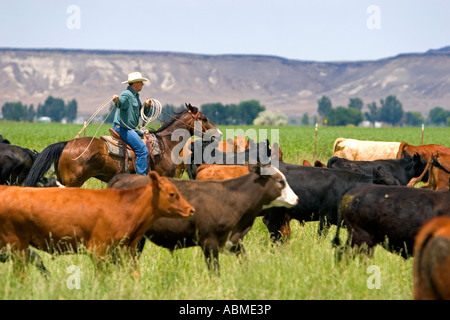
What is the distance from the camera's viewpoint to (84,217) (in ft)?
20.9

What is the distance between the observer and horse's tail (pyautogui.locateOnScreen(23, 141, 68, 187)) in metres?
11.1

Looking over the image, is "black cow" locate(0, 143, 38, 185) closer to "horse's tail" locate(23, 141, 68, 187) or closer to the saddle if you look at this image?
"horse's tail" locate(23, 141, 68, 187)

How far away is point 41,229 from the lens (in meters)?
6.41

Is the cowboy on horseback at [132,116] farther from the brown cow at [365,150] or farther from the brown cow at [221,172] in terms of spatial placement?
the brown cow at [365,150]

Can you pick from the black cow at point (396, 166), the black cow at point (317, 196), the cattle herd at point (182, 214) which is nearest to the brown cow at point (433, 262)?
the cattle herd at point (182, 214)

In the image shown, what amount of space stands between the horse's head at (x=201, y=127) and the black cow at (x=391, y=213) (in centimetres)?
613

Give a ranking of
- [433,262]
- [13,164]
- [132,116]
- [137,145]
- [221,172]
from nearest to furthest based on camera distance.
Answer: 1. [433,262]
2. [221,172]
3. [132,116]
4. [137,145]
5. [13,164]

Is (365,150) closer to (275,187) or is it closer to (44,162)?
(44,162)

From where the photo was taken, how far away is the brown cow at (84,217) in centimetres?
637

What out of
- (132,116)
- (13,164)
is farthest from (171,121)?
(13,164)

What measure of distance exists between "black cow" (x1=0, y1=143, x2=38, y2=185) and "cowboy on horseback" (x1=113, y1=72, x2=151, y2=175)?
9.21 ft

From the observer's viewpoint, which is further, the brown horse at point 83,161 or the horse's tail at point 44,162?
the brown horse at point 83,161

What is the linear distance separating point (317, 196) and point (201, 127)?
4.52 meters
